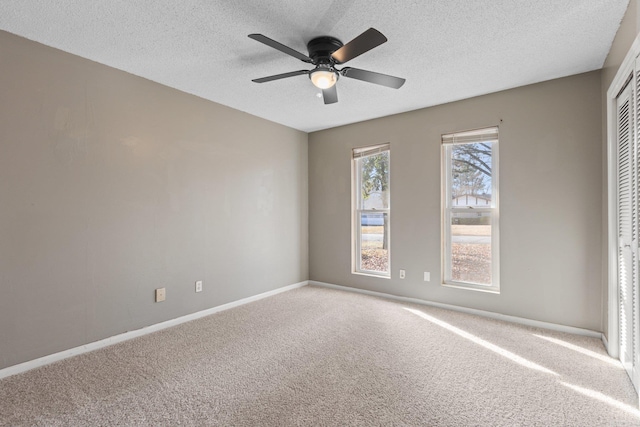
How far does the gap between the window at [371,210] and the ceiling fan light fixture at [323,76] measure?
2.04 m

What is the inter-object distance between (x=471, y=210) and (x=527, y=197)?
58cm

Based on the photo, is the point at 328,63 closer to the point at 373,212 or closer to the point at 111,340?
the point at 373,212

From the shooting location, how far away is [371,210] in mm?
4391

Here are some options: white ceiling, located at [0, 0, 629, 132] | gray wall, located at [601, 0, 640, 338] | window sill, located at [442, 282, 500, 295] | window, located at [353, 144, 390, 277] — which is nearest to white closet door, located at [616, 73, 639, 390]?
gray wall, located at [601, 0, 640, 338]

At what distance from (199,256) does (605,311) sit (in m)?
4.05

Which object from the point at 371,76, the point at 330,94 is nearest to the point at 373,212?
the point at 330,94

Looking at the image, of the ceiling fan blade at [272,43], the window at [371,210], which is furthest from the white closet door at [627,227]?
the window at [371,210]

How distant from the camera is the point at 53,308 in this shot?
2387 millimetres

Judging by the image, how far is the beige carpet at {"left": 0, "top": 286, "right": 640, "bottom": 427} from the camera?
1753 mm

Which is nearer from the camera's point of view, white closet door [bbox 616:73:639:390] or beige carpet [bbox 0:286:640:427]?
beige carpet [bbox 0:286:640:427]

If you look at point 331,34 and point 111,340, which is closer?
point 331,34

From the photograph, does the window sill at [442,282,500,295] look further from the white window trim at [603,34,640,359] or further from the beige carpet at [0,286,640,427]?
the white window trim at [603,34,640,359]

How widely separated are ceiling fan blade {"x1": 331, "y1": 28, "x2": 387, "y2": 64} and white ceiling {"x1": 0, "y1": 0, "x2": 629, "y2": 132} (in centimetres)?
22

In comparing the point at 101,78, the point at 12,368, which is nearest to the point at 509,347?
the point at 12,368
